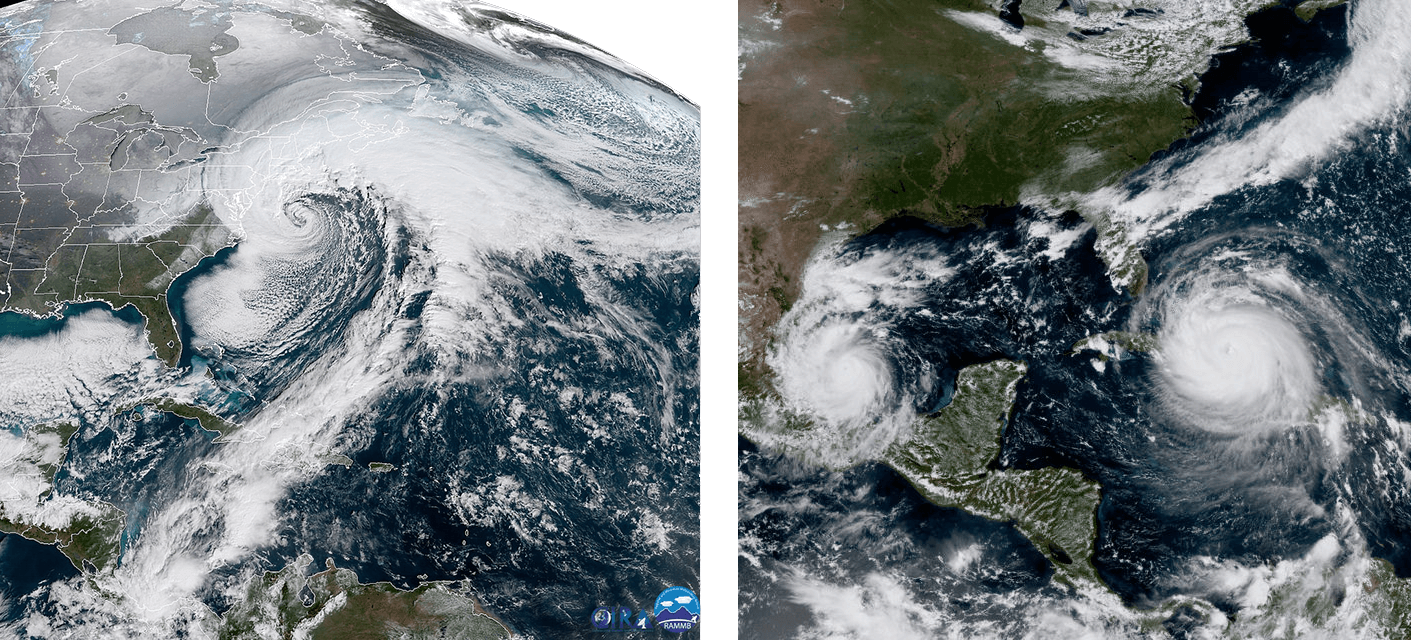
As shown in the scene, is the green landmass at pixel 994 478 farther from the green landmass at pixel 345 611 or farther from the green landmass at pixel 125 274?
the green landmass at pixel 125 274

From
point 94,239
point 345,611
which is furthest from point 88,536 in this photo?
point 94,239

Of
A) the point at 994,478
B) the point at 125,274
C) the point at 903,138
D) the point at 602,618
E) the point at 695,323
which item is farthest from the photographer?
the point at 903,138

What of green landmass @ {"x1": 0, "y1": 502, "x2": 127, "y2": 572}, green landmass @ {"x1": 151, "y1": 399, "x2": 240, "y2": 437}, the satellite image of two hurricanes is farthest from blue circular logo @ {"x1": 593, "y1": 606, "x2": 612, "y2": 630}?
green landmass @ {"x1": 0, "y1": 502, "x2": 127, "y2": 572}

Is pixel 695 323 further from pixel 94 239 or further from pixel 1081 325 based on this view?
pixel 94 239

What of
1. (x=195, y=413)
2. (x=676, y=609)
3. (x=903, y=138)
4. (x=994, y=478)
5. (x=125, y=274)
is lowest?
(x=676, y=609)

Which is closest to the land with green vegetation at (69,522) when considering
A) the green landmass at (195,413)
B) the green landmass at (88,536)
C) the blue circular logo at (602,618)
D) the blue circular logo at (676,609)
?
the green landmass at (88,536)

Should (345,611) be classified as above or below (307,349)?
below

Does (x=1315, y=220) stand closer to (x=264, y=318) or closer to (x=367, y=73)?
(x=367, y=73)
